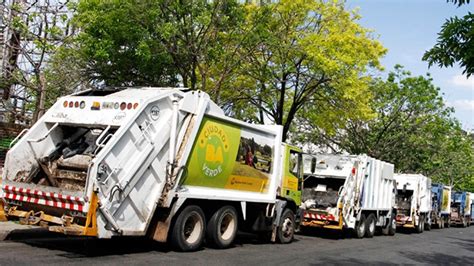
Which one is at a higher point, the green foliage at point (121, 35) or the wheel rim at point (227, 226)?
the green foliage at point (121, 35)

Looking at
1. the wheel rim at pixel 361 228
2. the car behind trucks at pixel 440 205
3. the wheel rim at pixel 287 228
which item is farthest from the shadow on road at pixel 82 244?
the car behind trucks at pixel 440 205

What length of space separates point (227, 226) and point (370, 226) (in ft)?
32.0

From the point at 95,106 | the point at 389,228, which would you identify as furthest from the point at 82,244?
the point at 389,228

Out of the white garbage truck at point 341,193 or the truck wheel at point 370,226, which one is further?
the truck wheel at point 370,226

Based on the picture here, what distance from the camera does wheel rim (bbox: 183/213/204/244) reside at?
10.2m

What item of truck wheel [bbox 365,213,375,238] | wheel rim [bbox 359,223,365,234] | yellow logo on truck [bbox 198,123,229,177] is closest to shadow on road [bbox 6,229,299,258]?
yellow logo on truck [bbox 198,123,229,177]

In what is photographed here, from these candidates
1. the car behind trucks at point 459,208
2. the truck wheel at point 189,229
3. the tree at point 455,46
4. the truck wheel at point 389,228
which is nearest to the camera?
the tree at point 455,46

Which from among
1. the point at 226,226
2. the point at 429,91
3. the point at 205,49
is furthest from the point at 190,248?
the point at 429,91

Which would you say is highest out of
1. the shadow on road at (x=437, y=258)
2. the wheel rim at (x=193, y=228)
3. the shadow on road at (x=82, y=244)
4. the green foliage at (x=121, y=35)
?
the green foliage at (x=121, y=35)

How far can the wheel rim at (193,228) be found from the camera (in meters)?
10.2

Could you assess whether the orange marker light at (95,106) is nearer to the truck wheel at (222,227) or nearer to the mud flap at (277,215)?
the truck wheel at (222,227)

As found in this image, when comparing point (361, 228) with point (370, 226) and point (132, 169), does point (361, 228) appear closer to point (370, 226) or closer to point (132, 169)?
point (370, 226)

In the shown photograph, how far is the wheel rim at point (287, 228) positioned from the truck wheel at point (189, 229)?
3.54m

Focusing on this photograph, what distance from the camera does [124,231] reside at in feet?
28.7
